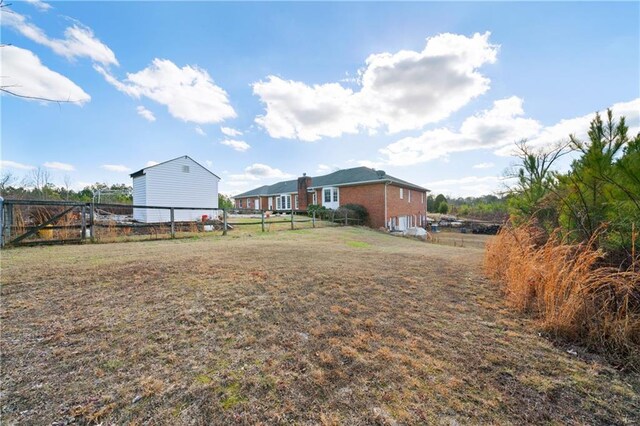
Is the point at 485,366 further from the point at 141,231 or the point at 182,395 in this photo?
the point at 141,231

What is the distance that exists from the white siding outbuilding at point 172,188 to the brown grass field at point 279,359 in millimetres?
11690

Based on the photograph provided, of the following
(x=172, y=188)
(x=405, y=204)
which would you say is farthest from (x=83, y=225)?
(x=405, y=204)

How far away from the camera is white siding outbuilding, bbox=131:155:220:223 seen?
1445 cm

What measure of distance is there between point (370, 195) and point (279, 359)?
2057cm

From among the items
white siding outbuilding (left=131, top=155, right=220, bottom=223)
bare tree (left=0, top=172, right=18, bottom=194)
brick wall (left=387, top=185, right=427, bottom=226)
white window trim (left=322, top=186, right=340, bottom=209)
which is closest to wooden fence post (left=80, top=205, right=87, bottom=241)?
white siding outbuilding (left=131, top=155, right=220, bottom=223)

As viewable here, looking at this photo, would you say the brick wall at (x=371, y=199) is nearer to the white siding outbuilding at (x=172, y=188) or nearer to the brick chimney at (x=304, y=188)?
the brick chimney at (x=304, y=188)

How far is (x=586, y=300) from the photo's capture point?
245cm

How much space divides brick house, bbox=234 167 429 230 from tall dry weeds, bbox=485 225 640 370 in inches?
699

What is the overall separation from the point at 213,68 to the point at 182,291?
9942 mm

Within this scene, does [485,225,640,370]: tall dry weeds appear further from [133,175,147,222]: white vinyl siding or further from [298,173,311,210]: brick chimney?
[298,173,311,210]: brick chimney

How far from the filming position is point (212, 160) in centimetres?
2106

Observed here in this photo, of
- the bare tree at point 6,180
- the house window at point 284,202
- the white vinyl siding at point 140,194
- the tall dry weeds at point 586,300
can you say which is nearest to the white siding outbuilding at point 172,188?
the white vinyl siding at point 140,194

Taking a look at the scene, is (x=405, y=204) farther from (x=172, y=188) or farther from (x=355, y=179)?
(x=172, y=188)

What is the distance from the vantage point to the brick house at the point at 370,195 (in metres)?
21.2
